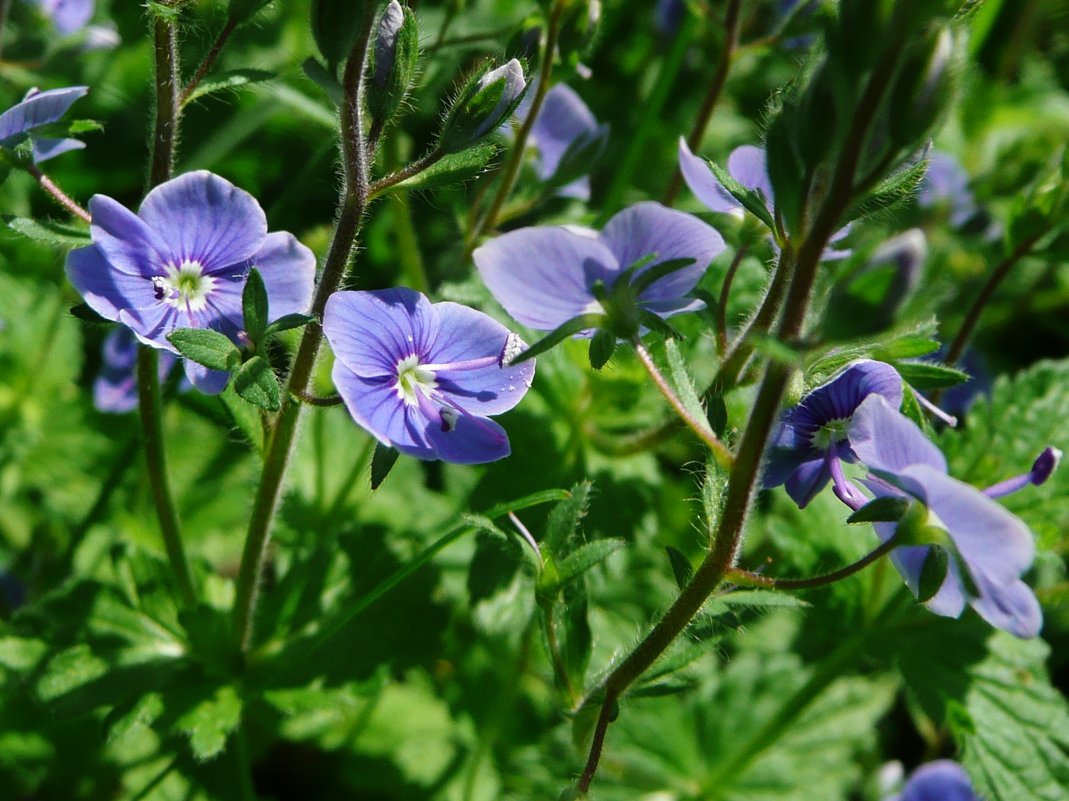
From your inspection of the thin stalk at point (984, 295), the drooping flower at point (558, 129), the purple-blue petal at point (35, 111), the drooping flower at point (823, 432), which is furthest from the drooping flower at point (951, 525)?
the drooping flower at point (558, 129)

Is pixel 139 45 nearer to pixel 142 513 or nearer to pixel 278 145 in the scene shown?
pixel 278 145

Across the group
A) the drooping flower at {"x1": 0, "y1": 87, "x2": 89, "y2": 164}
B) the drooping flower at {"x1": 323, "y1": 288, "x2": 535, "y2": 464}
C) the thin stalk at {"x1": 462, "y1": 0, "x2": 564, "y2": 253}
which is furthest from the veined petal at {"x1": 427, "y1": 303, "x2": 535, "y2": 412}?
the thin stalk at {"x1": 462, "y1": 0, "x2": 564, "y2": 253}

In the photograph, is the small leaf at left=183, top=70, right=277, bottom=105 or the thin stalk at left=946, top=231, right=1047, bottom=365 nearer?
the small leaf at left=183, top=70, right=277, bottom=105

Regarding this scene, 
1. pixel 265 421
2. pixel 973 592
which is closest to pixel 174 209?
pixel 265 421

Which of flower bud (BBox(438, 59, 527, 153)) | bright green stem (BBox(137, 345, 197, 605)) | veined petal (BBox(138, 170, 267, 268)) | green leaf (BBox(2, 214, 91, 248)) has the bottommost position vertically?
bright green stem (BBox(137, 345, 197, 605))

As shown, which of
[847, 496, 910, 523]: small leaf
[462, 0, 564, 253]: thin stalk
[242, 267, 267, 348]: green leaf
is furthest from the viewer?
[462, 0, 564, 253]: thin stalk

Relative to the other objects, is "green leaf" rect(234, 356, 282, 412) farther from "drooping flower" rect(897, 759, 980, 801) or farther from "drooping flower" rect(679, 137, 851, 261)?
"drooping flower" rect(897, 759, 980, 801)
